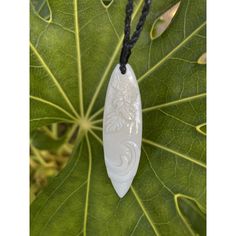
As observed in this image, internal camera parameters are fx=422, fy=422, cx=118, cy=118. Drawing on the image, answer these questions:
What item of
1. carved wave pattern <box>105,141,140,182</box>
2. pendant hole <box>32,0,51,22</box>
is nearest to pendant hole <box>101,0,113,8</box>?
pendant hole <box>32,0,51,22</box>

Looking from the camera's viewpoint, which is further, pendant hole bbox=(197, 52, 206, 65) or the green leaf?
the green leaf

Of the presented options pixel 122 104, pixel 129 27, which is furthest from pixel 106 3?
pixel 122 104

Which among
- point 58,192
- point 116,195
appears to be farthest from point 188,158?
point 58,192

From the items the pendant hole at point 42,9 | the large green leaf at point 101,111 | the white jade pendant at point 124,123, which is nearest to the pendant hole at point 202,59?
the large green leaf at point 101,111

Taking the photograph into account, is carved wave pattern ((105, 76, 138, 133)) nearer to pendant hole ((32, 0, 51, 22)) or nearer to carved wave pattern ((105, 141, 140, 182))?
carved wave pattern ((105, 141, 140, 182))

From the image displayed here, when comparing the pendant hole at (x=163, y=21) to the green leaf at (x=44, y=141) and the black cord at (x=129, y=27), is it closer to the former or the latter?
the black cord at (x=129, y=27)

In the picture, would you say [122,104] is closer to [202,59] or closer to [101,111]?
[101,111]
